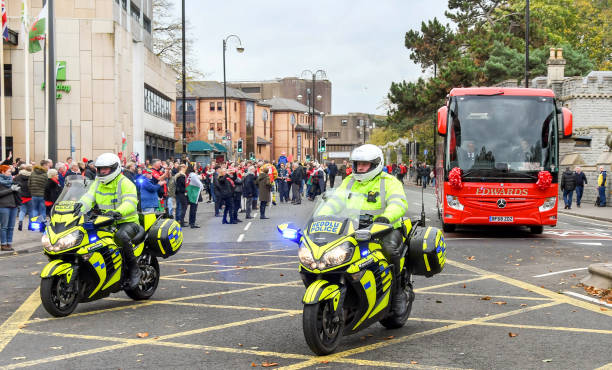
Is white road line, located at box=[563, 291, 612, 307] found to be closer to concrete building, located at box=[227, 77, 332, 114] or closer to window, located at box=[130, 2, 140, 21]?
window, located at box=[130, 2, 140, 21]

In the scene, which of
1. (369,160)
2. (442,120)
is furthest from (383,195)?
(442,120)

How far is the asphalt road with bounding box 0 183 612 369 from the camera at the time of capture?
6.01 meters

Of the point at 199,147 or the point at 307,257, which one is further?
the point at 199,147

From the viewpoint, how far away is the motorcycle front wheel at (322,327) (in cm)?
568

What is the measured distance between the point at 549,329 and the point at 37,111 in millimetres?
30744

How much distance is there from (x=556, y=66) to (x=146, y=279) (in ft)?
133

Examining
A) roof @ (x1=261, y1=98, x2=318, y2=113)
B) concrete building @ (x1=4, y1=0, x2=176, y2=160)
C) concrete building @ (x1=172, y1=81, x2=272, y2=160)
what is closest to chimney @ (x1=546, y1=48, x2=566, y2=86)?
concrete building @ (x1=4, y1=0, x2=176, y2=160)

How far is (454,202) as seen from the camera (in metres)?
16.2

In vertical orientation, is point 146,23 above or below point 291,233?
above

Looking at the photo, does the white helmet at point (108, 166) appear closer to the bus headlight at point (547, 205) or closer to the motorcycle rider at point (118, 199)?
the motorcycle rider at point (118, 199)

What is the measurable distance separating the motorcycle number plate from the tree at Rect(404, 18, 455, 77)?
1972 inches

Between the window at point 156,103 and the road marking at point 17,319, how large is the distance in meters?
34.2

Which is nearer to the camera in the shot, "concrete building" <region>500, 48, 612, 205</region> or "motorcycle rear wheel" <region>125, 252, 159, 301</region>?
"motorcycle rear wheel" <region>125, 252, 159, 301</region>

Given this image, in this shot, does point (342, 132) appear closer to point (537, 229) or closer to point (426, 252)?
point (537, 229)
